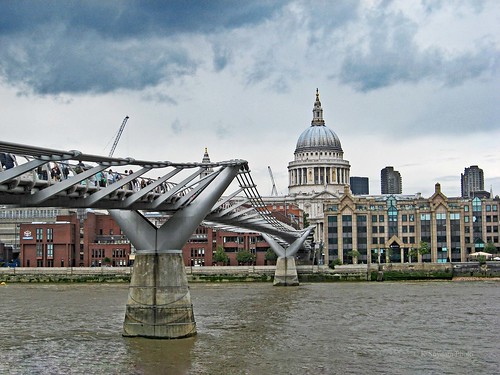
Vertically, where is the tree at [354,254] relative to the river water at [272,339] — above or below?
above

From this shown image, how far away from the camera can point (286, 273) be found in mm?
83125

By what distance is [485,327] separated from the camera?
40031 millimetres

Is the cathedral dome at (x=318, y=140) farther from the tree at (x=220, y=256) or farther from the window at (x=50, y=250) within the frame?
the window at (x=50, y=250)

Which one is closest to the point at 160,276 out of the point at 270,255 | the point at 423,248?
the point at 270,255

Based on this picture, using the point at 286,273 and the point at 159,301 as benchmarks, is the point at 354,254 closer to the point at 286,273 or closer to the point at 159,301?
the point at 286,273

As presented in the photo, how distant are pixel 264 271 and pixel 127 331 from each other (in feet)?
200

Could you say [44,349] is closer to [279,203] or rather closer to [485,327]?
[485,327]

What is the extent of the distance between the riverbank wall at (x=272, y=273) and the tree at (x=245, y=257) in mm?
11081

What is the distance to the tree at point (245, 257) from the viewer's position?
10806 cm

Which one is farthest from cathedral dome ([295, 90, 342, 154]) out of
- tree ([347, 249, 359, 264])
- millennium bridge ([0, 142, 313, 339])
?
millennium bridge ([0, 142, 313, 339])

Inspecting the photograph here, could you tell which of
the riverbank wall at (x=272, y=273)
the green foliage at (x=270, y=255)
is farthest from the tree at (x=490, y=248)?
the green foliage at (x=270, y=255)

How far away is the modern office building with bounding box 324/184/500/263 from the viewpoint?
370 ft

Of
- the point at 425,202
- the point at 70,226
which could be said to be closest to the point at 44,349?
the point at 70,226

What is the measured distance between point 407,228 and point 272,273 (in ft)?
87.7
